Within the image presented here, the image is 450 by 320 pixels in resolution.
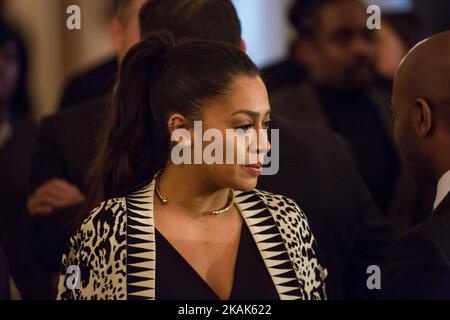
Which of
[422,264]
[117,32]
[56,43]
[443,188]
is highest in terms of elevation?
[117,32]

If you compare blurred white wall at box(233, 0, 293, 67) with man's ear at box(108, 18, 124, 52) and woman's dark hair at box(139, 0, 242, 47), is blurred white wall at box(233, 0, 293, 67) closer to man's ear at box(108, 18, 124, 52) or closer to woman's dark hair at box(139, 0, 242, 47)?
man's ear at box(108, 18, 124, 52)

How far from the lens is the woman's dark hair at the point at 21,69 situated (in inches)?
187

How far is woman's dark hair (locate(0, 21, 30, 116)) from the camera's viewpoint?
15.6ft

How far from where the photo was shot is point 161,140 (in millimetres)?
2535

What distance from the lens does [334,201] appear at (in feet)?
9.27

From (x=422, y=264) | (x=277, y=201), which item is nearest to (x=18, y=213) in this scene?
(x=277, y=201)

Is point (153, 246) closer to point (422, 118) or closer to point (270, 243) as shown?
point (270, 243)

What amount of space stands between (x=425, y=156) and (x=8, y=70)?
270 centimetres

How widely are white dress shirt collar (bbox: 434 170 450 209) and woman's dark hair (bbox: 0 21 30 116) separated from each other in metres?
2.79

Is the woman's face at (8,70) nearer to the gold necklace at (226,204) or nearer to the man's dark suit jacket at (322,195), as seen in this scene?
the man's dark suit jacket at (322,195)

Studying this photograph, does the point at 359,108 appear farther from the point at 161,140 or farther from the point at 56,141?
the point at 161,140

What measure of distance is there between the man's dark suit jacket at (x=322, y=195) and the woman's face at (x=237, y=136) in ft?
1.31

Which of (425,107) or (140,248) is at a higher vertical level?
(425,107)
